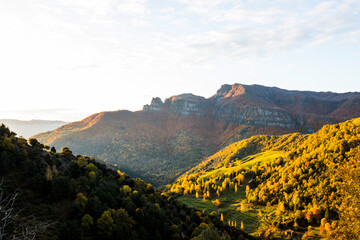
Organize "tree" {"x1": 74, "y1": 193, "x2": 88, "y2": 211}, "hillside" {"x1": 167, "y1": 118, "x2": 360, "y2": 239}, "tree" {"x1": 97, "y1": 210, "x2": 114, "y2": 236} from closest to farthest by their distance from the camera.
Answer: "tree" {"x1": 97, "y1": 210, "x2": 114, "y2": 236}
"tree" {"x1": 74, "y1": 193, "x2": 88, "y2": 211}
"hillside" {"x1": 167, "y1": 118, "x2": 360, "y2": 239}

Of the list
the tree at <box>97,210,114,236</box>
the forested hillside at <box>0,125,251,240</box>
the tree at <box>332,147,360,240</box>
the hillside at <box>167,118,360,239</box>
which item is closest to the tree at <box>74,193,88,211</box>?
the forested hillside at <box>0,125,251,240</box>

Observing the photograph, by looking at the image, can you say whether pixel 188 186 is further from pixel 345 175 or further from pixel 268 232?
pixel 345 175

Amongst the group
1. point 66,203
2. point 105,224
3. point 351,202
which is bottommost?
point 105,224

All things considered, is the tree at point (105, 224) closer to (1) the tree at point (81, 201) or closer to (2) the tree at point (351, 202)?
(1) the tree at point (81, 201)

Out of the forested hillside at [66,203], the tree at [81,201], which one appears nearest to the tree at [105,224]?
the forested hillside at [66,203]

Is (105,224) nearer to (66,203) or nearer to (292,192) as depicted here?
(66,203)

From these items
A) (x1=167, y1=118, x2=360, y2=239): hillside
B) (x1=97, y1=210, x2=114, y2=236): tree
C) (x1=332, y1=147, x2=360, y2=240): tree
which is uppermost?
(x1=332, y1=147, x2=360, y2=240): tree

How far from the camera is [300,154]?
148 meters

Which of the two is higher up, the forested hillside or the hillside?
the forested hillside

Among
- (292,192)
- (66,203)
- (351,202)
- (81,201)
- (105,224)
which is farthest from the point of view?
(292,192)

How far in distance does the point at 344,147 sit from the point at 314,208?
41102 millimetres

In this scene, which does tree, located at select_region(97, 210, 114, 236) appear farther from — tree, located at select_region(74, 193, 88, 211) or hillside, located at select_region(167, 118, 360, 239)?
hillside, located at select_region(167, 118, 360, 239)

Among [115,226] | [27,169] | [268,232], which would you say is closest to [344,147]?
[268,232]

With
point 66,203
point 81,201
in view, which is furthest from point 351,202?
point 66,203
